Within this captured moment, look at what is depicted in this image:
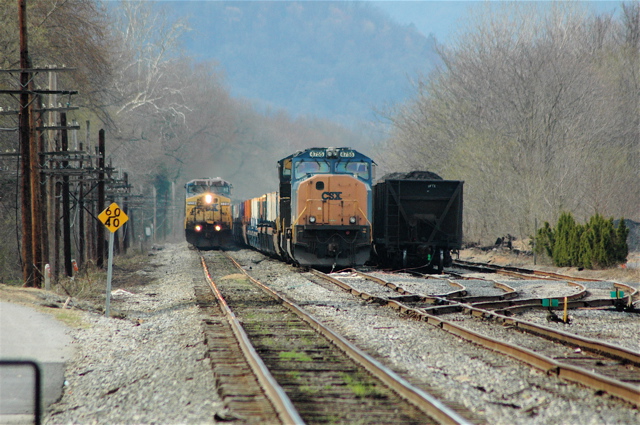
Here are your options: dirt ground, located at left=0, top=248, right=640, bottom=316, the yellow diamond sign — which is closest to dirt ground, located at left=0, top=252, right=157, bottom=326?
dirt ground, located at left=0, top=248, right=640, bottom=316

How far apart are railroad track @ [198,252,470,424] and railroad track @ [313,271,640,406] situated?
1.71 metres

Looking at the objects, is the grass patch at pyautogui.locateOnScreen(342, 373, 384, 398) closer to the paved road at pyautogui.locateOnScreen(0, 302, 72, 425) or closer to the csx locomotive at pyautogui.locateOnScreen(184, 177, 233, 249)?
the paved road at pyautogui.locateOnScreen(0, 302, 72, 425)

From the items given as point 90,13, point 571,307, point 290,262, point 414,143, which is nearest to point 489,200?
point 414,143

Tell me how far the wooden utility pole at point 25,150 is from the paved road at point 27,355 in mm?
5167

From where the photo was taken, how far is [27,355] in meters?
9.31

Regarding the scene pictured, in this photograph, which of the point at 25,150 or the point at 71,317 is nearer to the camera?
the point at 71,317

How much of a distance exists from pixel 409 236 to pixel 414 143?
82.2 feet

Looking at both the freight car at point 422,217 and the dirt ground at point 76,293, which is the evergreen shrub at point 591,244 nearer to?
the freight car at point 422,217

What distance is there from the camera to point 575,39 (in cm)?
4784

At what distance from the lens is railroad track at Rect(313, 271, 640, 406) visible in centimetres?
682

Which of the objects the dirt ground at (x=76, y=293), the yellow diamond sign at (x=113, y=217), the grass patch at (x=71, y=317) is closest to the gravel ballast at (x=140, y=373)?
the grass patch at (x=71, y=317)

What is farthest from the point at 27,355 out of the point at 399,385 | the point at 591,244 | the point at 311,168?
the point at 591,244

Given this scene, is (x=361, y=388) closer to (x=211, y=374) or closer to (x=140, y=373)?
(x=211, y=374)

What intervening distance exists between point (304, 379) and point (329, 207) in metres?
13.6
